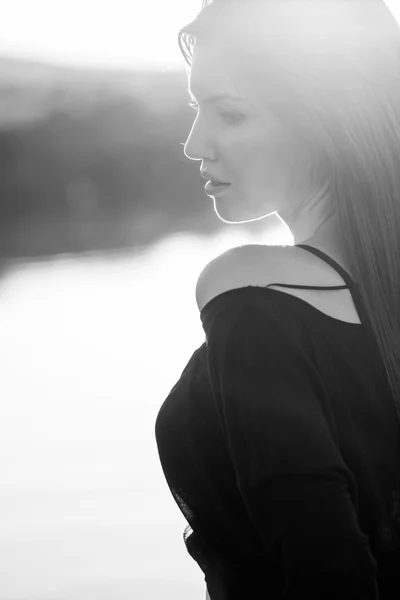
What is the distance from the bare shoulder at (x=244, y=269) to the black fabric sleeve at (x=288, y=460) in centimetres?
3

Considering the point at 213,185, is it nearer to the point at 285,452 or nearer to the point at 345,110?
the point at 345,110

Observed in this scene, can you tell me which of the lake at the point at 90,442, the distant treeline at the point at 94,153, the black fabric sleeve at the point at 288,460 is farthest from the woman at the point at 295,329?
the distant treeline at the point at 94,153

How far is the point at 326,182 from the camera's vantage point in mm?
921

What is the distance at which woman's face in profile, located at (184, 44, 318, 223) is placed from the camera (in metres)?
0.90

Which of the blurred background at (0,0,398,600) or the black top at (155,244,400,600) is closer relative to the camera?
the black top at (155,244,400,600)

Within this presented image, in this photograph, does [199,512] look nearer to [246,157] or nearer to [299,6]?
[246,157]

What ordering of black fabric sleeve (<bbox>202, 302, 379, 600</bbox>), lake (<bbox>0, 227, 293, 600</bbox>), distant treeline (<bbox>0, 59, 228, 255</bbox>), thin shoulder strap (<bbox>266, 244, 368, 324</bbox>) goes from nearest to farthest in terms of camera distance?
1. black fabric sleeve (<bbox>202, 302, 379, 600</bbox>)
2. thin shoulder strap (<bbox>266, 244, 368, 324</bbox>)
3. lake (<bbox>0, 227, 293, 600</bbox>)
4. distant treeline (<bbox>0, 59, 228, 255</bbox>)

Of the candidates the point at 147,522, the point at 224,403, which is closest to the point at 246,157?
the point at 224,403

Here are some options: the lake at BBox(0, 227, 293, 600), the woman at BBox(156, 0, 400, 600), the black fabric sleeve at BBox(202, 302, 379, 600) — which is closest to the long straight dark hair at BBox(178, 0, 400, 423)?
the woman at BBox(156, 0, 400, 600)

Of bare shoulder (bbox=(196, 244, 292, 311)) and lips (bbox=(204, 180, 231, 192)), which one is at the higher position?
lips (bbox=(204, 180, 231, 192))

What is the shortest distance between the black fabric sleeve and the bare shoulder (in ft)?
0.09

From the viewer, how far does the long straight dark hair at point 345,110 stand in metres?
0.88

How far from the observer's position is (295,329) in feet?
2.64

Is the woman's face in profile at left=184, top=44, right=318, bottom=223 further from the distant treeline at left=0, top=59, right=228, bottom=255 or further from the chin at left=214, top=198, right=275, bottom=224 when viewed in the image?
the distant treeline at left=0, top=59, right=228, bottom=255
